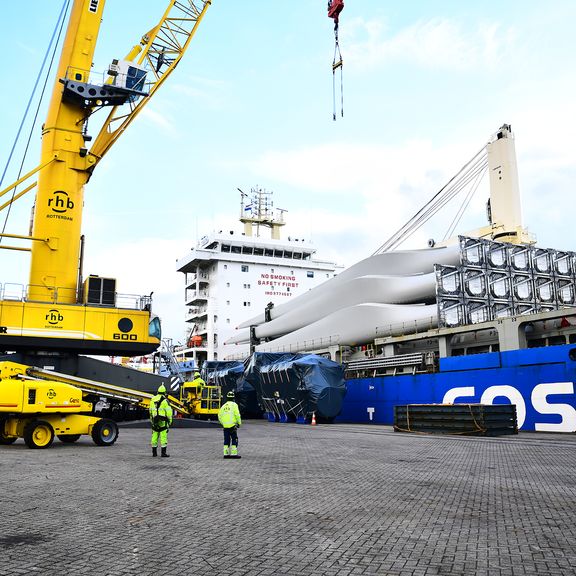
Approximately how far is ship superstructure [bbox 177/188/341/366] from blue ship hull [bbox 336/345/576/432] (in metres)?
24.1

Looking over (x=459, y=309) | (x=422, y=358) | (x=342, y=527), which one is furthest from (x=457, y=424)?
(x=342, y=527)

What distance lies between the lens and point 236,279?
5350 centimetres

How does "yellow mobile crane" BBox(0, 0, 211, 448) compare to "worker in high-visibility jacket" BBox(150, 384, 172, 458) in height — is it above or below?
above

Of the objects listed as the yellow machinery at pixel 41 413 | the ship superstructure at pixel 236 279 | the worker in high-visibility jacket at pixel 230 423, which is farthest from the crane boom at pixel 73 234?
the ship superstructure at pixel 236 279

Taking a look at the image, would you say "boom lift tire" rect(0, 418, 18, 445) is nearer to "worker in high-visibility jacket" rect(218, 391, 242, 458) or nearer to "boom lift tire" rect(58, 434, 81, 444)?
"boom lift tire" rect(58, 434, 81, 444)

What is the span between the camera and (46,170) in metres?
23.2

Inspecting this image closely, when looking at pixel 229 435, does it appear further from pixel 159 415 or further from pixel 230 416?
pixel 159 415

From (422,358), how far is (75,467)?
19531mm

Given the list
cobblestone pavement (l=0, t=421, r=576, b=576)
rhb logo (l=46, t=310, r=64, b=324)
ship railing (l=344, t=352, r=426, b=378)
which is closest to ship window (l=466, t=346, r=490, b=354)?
ship railing (l=344, t=352, r=426, b=378)

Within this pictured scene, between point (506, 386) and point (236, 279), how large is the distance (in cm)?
3468

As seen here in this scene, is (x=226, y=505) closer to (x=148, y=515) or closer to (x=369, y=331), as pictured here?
(x=148, y=515)

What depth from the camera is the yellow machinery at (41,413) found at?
1388 centimetres

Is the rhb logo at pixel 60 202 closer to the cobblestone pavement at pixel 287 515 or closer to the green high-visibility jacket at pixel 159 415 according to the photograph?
the cobblestone pavement at pixel 287 515

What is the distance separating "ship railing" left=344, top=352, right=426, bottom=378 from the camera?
89.6ft
